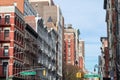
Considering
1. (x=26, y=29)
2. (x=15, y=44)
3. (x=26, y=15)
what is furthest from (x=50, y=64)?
(x=15, y=44)

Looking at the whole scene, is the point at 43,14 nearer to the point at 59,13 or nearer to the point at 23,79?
the point at 59,13

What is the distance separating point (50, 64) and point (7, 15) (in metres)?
57.8

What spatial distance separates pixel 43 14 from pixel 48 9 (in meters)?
3.27

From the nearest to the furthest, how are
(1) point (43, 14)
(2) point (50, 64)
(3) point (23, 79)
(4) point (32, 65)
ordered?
(3) point (23, 79), (4) point (32, 65), (2) point (50, 64), (1) point (43, 14)

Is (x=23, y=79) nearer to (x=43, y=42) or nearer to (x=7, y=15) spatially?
(x=7, y=15)

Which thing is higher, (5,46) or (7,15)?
(7,15)

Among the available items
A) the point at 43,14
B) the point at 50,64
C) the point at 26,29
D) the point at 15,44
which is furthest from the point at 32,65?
the point at 43,14

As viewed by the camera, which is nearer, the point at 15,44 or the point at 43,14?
the point at 15,44

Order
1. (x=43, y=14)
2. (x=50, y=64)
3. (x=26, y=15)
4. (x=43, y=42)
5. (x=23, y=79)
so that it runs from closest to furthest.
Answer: (x=23, y=79), (x=26, y=15), (x=43, y=42), (x=50, y=64), (x=43, y=14)

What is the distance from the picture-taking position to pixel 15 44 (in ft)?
293

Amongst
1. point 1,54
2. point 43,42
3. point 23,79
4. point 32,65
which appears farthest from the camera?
point 43,42

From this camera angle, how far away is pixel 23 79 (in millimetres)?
94062

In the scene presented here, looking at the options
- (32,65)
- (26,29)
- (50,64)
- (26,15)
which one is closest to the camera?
(26,29)

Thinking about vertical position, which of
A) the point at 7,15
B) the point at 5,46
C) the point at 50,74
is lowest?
the point at 50,74
